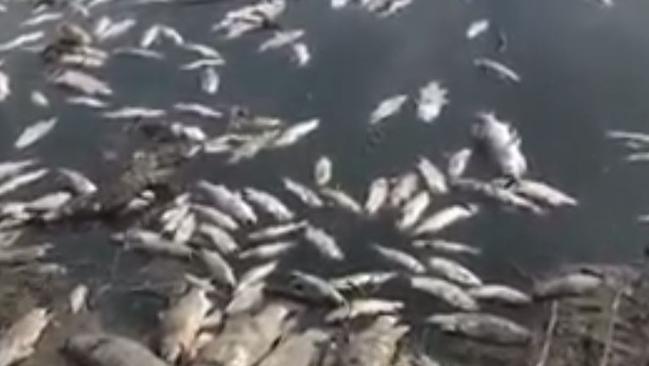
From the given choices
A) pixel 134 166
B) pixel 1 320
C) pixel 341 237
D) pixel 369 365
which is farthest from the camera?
pixel 134 166

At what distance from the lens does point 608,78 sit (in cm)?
704

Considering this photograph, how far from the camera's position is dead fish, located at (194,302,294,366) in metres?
5.29

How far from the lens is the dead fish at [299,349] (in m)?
5.25

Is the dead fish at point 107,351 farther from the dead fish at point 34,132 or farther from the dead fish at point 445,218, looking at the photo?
the dead fish at point 34,132

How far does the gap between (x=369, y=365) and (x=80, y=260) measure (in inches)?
57.8

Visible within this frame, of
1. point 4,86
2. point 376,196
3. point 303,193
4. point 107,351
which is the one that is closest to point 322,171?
point 303,193

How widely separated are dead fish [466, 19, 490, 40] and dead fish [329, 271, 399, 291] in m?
2.19

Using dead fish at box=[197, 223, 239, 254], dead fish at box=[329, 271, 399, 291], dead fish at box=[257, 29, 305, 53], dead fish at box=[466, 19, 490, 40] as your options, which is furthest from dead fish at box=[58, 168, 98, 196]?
dead fish at box=[466, 19, 490, 40]

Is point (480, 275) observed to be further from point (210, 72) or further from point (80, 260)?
point (210, 72)

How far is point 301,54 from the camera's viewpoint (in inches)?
293

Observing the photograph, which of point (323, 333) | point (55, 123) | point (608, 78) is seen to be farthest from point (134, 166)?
point (608, 78)

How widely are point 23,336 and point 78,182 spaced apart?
44.9 inches

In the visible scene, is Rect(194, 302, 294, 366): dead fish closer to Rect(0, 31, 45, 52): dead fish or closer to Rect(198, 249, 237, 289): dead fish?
Rect(198, 249, 237, 289): dead fish

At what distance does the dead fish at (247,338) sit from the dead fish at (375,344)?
28 centimetres
